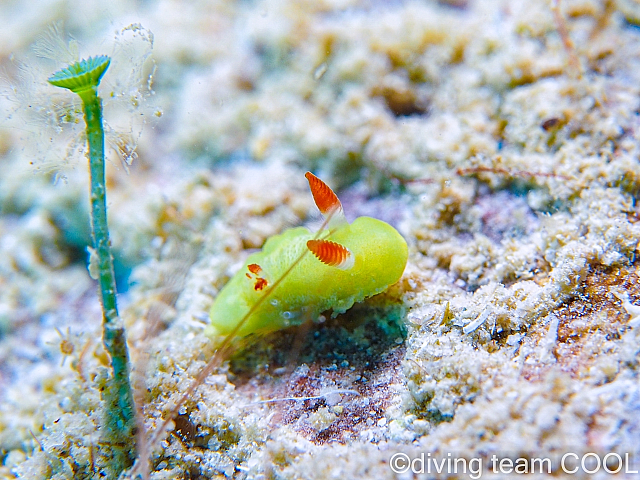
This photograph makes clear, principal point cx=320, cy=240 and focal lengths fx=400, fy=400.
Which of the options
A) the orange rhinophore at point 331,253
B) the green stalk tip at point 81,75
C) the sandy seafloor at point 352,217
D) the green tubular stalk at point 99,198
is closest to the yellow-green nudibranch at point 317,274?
the orange rhinophore at point 331,253

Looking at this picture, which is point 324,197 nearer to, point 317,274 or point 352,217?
point 317,274

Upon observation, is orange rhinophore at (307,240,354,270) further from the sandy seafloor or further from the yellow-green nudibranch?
the sandy seafloor

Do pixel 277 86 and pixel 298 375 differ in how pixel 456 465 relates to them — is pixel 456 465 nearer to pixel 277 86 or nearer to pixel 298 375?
pixel 298 375

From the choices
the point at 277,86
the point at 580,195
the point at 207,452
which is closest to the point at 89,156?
the point at 207,452

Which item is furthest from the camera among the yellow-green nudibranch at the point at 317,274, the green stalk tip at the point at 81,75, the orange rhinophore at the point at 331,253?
the yellow-green nudibranch at the point at 317,274

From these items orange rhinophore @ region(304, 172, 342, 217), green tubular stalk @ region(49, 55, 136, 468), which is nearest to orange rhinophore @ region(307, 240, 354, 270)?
orange rhinophore @ region(304, 172, 342, 217)

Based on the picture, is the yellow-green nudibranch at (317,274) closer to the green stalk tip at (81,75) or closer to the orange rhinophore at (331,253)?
the orange rhinophore at (331,253)

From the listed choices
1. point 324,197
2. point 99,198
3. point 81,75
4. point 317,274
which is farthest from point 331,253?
point 81,75
